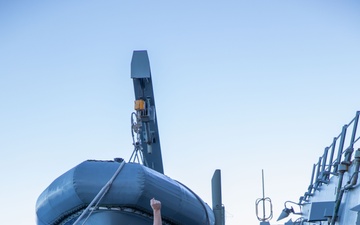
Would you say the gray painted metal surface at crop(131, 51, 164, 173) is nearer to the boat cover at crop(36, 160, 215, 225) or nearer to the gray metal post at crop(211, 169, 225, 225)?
the boat cover at crop(36, 160, 215, 225)

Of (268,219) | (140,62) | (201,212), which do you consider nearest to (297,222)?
(268,219)

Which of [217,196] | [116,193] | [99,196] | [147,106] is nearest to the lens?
[217,196]

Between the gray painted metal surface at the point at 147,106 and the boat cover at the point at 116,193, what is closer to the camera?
the boat cover at the point at 116,193

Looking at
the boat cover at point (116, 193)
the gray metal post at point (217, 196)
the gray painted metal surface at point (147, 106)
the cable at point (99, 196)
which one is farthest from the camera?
the gray painted metal surface at point (147, 106)

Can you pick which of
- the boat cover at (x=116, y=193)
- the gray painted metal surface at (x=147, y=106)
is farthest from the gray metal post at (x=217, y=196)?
the gray painted metal surface at (x=147, y=106)

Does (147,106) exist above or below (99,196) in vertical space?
above

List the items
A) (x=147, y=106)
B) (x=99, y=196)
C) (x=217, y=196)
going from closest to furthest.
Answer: (x=217, y=196) → (x=99, y=196) → (x=147, y=106)

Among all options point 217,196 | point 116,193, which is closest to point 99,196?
point 116,193

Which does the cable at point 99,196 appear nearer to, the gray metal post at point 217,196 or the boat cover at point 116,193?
the boat cover at point 116,193

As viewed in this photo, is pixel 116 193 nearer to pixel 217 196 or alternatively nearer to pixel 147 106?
pixel 217 196

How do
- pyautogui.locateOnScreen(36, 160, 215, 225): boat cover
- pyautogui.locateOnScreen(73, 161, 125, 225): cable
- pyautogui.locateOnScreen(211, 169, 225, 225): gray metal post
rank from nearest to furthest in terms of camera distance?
pyautogui.locateOnScreen(211, 169, 225, 225): gray metal post < pyautogui.locateOnScreen(73, 161, 125, 225): cable < pyautogui.locateOnScreen(36, 160, 215, 225): boat cover

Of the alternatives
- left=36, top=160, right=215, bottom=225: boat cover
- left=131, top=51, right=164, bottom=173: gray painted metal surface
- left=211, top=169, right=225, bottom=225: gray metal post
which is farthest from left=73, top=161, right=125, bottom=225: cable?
left=131, top=51, right=164, bottom=173: gray painted metal surface

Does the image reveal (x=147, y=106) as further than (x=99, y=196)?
Yes

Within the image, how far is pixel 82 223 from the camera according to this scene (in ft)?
37.8
